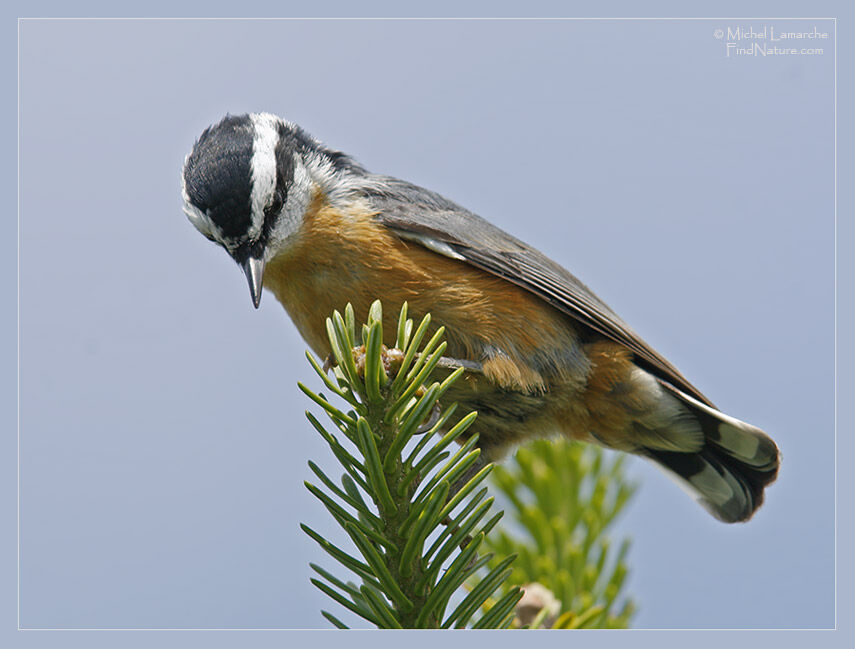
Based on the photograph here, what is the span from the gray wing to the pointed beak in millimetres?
564

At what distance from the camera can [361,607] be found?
6.48ft

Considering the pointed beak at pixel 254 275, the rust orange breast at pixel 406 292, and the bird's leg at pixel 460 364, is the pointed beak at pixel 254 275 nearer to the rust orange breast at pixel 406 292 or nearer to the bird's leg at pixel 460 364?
the rust orange breast at pixel 406 292

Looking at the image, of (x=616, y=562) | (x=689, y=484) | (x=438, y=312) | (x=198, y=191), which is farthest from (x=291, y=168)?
(x=689, y=484)

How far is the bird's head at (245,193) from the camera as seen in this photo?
10.2 feet

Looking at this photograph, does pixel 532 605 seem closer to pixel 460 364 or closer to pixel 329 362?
pixel 460 364

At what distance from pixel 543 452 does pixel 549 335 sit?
50cm

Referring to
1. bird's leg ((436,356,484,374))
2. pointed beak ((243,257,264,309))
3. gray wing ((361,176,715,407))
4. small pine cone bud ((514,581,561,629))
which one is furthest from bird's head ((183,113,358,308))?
small pine cone bud ((514,581,561,629))

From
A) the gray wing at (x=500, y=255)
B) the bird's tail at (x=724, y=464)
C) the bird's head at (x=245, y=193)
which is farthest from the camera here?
the bird's tail at (x=724, y=464)

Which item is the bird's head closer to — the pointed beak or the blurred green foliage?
the pointed beak

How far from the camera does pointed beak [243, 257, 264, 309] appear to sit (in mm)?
2944

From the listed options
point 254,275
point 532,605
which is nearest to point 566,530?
point 532,605

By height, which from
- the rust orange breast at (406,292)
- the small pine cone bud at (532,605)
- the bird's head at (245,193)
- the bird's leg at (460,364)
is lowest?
the small pine cone bud at (532,605)

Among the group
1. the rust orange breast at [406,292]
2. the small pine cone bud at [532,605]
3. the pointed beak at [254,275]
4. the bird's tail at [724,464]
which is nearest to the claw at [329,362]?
the rust orange breast at [406,292]

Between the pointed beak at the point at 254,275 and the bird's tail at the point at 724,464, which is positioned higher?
the pointed beak at the point at 254,275
